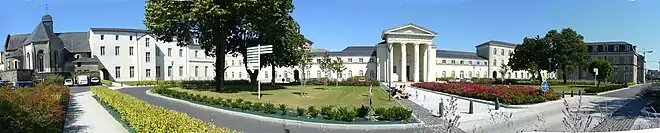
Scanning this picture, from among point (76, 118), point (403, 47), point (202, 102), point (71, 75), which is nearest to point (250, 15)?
point (202, 102)

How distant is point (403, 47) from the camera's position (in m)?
65.8

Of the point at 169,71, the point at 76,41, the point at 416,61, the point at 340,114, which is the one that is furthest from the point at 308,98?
the point at 76,41

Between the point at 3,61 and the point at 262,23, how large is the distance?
1771 inches

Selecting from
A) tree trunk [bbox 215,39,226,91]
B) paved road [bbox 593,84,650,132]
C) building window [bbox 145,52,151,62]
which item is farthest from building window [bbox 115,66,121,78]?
paved road [bbox 593,84,650,132]

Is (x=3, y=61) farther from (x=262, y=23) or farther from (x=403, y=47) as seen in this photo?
(x=403, y=47)

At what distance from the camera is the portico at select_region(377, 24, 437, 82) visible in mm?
65688

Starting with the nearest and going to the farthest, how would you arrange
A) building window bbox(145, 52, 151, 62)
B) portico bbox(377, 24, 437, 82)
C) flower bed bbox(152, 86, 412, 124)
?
flower bed bbox(152, 86, 412, 124) < building window bbox(145, 52, 151, 62) < portico bbox(377, 24, 437, 82)

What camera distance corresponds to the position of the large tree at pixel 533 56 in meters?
41.0

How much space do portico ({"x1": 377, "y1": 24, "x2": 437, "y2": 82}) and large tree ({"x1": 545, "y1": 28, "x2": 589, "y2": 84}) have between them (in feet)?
86.9

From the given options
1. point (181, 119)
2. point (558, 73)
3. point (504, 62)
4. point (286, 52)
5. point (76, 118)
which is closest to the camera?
point (181, 119)

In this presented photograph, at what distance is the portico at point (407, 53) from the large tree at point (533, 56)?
1831cm

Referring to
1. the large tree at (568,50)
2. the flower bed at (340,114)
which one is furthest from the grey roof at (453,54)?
the flower bed at (340,114)

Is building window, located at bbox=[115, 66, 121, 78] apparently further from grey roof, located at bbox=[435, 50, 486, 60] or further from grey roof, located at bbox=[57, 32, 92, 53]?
grey roof, located at bbox=[435, 50, 486, 60]

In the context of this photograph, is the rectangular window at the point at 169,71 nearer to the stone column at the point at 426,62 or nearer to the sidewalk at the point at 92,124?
the stone column at the point at 426,62
